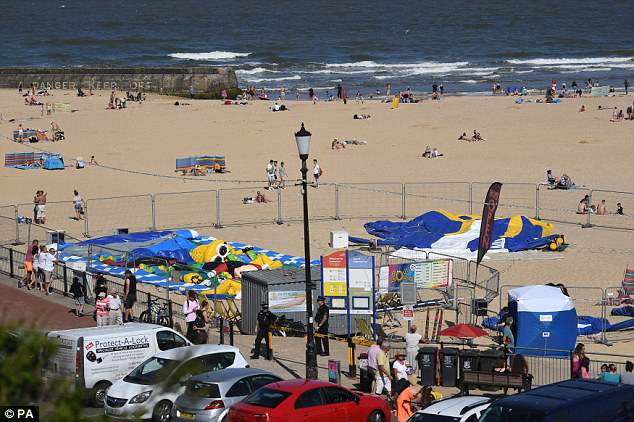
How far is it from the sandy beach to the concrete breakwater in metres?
7.06

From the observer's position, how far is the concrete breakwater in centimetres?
7369

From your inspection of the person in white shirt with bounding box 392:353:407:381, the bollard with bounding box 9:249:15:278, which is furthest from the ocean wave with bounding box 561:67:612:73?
the person in white shirt with bounding box 392:353:407:381

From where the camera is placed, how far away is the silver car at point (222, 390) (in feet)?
49.0

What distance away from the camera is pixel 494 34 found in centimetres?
13012

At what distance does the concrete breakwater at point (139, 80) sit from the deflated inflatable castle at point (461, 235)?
1657 inches

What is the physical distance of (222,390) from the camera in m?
15.3

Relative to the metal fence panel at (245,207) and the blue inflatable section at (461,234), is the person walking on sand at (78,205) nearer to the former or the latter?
the metal fence panel at (245,207)

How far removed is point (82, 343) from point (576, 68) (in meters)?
81.5

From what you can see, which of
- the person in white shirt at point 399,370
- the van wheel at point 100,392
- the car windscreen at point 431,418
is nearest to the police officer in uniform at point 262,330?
the person in white shirt at point 399,370

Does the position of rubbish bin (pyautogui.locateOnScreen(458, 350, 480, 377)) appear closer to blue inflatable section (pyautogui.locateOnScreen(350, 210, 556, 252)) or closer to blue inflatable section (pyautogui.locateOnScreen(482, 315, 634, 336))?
blue inflatable section (pyautogui.locateOnScreen(482, 315, 634, 336))

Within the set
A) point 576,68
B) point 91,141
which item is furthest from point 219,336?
point 576,68

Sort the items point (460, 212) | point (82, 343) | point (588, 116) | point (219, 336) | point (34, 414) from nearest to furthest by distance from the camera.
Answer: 1. point (34, 414)
2. point (82, 343)
3. point (219, 336)
4. point (460, 212)
5. point (588, 116)

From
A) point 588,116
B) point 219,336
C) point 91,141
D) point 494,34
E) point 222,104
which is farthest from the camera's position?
point 494,34

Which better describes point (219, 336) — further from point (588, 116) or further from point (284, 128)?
point (588, 116)
